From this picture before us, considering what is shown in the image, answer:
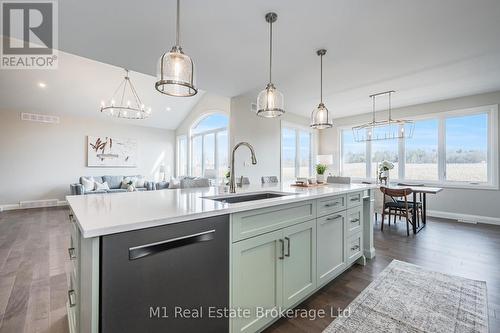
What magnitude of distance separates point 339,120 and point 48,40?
6583mm

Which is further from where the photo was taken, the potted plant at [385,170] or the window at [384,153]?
the window at [384,153]

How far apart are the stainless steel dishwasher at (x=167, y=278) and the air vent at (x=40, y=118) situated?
769 cm

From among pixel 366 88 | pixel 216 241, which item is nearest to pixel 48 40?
pixel 216 241

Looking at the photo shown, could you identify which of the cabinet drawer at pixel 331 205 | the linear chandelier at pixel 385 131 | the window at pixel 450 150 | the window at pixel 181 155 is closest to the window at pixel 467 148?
the window at pixel 450 150

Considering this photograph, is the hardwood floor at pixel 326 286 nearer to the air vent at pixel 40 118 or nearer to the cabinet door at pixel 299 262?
the cabinet door at pixel 299 262

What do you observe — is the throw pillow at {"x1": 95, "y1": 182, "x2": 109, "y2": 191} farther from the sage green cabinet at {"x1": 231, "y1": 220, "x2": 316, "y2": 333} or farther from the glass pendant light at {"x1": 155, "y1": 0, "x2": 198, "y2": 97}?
the sage green cabinet at {"x1": 231, "y1": 220, "x2": 316, "y2": 333}

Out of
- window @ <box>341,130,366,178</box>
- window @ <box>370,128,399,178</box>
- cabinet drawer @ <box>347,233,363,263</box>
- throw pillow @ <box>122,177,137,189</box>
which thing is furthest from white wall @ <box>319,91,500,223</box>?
throw pillow @ <box>122,177,137,189</box>

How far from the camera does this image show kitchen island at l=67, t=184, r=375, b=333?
2.95ft

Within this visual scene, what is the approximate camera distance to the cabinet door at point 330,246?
194 centimetres

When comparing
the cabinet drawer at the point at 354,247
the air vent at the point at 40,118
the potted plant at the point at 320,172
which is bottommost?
the cabinet drawer at the point at 354,247

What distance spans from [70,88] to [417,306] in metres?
7.90

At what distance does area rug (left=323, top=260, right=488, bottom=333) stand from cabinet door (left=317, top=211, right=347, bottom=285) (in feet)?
0.95

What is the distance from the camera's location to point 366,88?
4172mm

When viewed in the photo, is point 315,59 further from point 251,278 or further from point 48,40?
point 48,40
